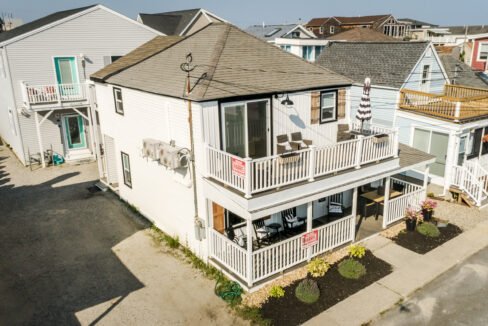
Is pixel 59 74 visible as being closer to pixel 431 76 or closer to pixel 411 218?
pixel 411 218

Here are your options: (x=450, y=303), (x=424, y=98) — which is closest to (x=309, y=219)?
(x=450, y=303)

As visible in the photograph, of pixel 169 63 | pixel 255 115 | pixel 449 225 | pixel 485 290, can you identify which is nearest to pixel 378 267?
pixel 485 290

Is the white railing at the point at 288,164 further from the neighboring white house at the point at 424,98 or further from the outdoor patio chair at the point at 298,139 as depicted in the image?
the neighboring white house at the point at 424,98

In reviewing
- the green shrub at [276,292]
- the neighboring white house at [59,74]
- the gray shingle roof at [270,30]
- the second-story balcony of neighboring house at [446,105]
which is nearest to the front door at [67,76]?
the neighboring white house at [59,74]

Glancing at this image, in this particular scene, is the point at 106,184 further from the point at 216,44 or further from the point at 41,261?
the point at 216,44

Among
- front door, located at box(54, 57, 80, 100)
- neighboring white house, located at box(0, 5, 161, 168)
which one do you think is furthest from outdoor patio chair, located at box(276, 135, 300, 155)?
front door, located at box(54, 57, 80, 100)

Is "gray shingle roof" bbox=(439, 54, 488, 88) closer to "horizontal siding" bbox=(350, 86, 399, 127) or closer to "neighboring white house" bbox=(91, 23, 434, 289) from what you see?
"horizontal siding" bbox=(350, 86, 399, 127)
